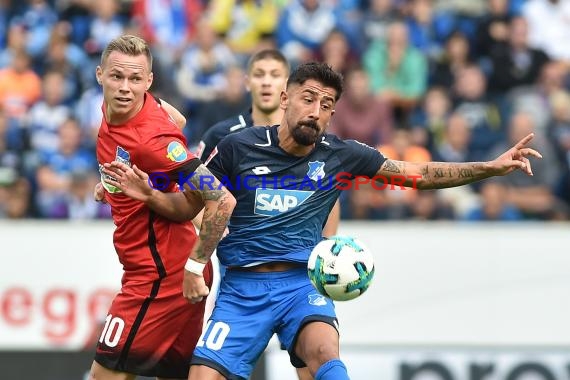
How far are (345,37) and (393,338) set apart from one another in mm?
4750

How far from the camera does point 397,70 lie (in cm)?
1489

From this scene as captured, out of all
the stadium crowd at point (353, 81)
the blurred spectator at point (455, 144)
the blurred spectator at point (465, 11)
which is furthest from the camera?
the blurred spectator at point (465, 11)

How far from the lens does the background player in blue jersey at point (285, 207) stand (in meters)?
7.07

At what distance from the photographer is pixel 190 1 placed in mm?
15172

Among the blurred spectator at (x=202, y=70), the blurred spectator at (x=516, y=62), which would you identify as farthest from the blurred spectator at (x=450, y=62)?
the blurred spectator at (x=202, y=70)

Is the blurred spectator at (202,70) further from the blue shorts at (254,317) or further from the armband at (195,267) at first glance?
the armband at (195,267)

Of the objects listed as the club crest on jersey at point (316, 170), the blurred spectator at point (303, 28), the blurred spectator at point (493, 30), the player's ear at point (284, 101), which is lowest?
the club crest on jersey at point (316, 170)

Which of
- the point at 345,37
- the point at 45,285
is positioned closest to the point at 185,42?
the point at 345,37

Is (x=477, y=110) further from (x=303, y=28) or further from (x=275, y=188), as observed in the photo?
(x=275, y=188)

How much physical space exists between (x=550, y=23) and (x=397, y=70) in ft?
8.45

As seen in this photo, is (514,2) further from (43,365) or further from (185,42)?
(43,365)

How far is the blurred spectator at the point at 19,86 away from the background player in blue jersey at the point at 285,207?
6.98 metres

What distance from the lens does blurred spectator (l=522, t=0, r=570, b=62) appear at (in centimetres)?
1588

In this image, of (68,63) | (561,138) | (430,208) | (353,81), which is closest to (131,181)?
(430,208)
